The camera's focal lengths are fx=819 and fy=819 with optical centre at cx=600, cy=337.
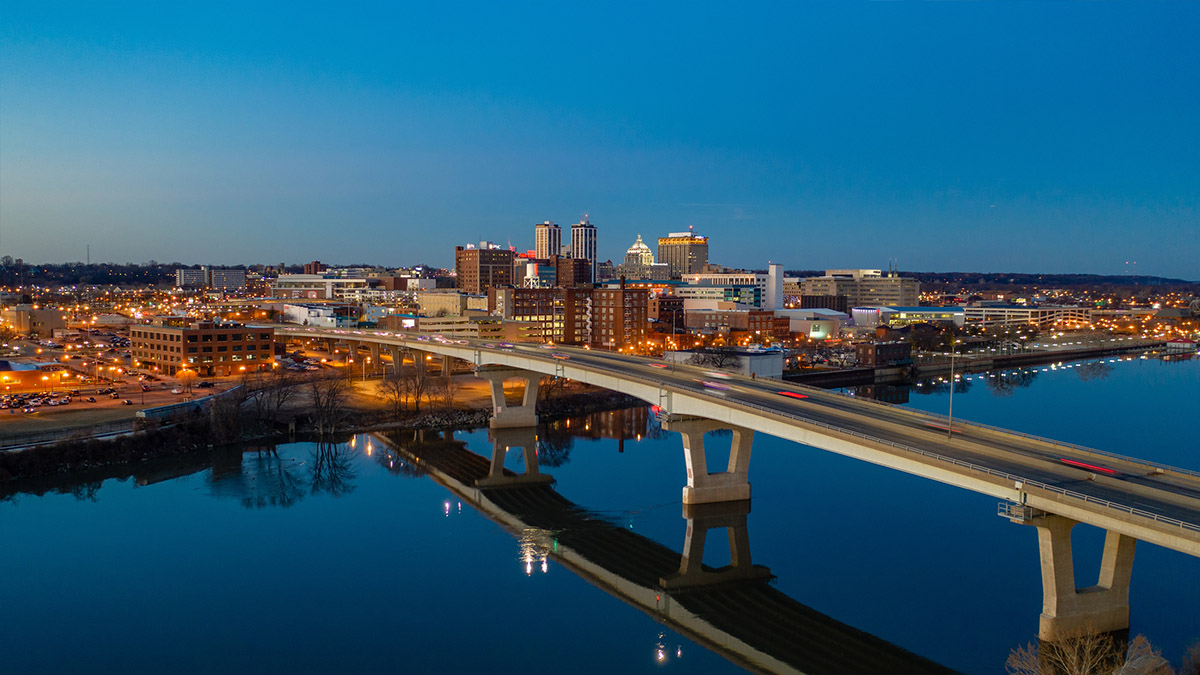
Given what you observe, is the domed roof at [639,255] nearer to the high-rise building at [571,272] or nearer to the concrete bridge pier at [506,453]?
the high-rise building at [571,272]

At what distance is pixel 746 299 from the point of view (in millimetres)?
108812

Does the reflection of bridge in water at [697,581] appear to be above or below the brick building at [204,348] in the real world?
below

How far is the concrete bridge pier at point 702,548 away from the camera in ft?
72.9

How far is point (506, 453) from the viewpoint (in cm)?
3819

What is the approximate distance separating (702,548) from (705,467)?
3719mm

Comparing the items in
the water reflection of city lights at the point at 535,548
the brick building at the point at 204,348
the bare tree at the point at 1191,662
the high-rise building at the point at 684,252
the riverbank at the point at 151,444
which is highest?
the high-rise building at the point at 684,252

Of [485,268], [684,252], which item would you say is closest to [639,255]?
[684,252]

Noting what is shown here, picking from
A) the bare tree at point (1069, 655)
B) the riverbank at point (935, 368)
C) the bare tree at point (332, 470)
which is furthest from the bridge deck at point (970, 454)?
the riverbank at point (935, 368)

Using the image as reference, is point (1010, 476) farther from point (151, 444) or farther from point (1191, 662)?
point (151, 444)

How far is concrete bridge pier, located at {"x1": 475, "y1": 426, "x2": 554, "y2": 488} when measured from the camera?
32.8m

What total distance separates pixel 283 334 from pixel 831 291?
342 ft

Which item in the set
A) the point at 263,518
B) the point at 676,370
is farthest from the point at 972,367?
the point at 263,518

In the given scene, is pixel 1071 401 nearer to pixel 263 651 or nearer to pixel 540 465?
pixel 540 465

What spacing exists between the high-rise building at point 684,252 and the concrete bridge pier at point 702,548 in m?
165
